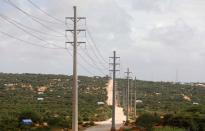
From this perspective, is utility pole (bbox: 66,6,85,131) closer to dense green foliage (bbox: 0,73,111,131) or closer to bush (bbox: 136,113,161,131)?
bush (bbox: 136,113,161,131)

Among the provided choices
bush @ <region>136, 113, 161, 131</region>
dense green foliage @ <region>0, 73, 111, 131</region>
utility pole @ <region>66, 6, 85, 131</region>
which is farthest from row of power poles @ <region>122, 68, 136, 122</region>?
utility pole @ <region>66, 6, 85, 131</region>

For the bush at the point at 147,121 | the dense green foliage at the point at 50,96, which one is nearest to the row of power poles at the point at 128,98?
the dense green foliage at the point at 50,96

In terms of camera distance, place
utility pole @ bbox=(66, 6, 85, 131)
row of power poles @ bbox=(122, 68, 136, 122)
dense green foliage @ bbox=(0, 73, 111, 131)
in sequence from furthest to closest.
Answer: dense green foliage @ bbox=(0, 73, 111, 131) < row of power poles @ bbox=(122, 68, 136, 122) < utility pole @ bbox=(66, 6, 85, 131)

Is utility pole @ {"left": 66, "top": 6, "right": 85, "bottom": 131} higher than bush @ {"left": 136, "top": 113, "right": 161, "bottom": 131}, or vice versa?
utility pole @ {"left": 66, "top": 6, "right": 85, "bottom": 131}

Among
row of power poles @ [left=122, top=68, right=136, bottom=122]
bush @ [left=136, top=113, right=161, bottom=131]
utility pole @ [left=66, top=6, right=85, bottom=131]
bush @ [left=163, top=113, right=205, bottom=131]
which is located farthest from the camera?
row of power poles @ [left=122, top=68, right=136, bottom=122]

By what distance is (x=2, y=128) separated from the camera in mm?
54156

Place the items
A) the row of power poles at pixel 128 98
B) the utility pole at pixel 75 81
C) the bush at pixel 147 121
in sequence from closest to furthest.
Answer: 1. the utility pole at pixel 75 81
2. the bush at pixel 147 121
3. the row of power poles at pixel 128 98

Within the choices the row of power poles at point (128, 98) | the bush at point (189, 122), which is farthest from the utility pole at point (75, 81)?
the row of power poles at point (128, 98)

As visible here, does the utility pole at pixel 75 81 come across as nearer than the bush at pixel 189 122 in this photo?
Yes

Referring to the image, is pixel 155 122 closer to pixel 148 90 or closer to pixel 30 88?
pixel 30 88

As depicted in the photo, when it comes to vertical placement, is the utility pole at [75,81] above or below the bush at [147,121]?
above

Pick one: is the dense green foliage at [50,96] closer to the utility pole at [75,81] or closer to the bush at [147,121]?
the bush at [147,121]

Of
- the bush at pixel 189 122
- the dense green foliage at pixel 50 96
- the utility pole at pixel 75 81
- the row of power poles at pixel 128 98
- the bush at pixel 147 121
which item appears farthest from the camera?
the dense green foliage at pixel 50 96

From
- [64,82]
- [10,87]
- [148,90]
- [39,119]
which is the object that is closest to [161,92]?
[148,90]
